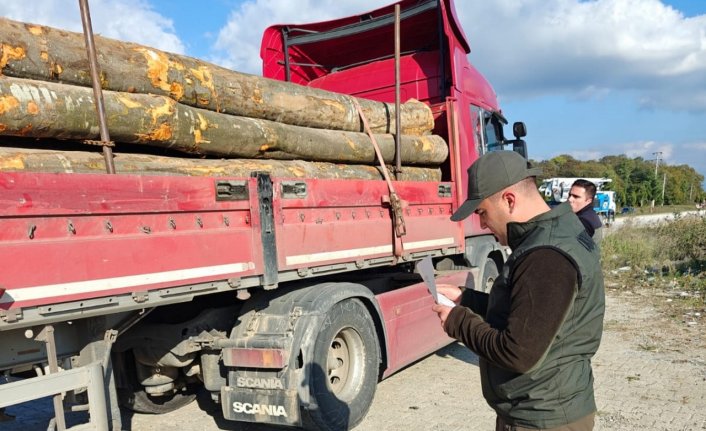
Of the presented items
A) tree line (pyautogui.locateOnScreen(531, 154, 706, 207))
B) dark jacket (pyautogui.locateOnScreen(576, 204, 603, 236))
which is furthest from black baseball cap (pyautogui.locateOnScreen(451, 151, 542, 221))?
tree line (pyautogui.locateOnScreen(531, 154, 706, 207))

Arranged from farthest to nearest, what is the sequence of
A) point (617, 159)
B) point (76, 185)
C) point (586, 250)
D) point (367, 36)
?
1. point (617, 159)
2. point (367, 36)
3. point (76, 185)
4. point (586, 250)

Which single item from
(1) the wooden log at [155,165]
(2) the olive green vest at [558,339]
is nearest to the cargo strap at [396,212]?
(1) the wooden log at [155,165]

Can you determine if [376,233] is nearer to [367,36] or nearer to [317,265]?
[317,265]

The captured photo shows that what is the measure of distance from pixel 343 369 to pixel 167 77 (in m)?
2.47

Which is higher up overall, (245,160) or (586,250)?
(245,160)

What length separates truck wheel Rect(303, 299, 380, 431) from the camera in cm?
382

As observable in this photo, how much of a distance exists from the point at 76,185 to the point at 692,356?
6.31 m

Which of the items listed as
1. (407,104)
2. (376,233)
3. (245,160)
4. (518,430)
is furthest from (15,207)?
(407,104)

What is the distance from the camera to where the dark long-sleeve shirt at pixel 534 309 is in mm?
1639

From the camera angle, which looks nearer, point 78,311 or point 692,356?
point 78,311

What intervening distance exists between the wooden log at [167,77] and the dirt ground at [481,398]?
6.81ft

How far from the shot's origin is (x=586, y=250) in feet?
5.92

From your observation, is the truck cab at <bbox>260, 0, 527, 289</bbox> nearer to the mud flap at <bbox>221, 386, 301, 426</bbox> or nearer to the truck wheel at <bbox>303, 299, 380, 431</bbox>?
the truck wheel at <bbox>303, 299, 380, 431</bbox>

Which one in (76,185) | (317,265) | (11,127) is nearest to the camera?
(76,185)
